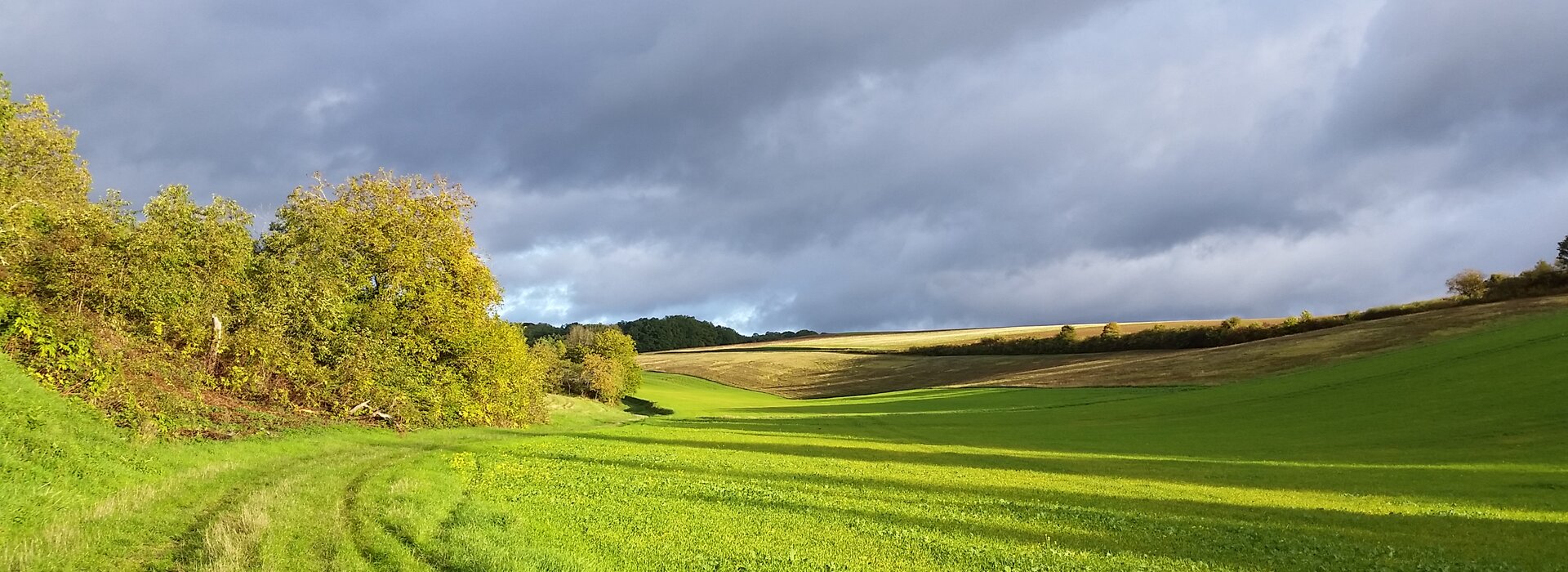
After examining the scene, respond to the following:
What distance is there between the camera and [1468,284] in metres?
86.5

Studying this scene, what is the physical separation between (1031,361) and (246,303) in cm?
10092

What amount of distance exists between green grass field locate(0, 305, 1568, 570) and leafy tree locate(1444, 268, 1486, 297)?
216 ft

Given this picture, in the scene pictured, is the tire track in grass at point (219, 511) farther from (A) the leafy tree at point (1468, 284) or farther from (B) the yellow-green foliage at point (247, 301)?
(A) the leafy tree at point (1468, 284)

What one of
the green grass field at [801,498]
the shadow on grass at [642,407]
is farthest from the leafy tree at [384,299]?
the shadow on grass at [642,407]

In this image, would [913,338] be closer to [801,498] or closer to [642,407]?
[642,407]

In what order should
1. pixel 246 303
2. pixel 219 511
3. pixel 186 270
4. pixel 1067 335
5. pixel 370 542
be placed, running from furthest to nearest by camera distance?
pixel 1067 335, pixel 246 303, pixel 186 270, pixel 219 511, pixel 370 542

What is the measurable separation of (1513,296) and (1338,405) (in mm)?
64614

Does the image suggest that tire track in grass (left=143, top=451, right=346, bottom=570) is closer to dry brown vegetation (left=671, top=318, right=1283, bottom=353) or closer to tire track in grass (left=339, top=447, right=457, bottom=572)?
tire track in grass (left=339, top=447, right=457, bottom=572)

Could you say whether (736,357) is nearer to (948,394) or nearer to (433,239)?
(948,394)

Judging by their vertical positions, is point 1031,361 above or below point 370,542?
below

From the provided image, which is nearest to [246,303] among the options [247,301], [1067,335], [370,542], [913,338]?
[247,301]

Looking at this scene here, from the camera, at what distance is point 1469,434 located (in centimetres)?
2905

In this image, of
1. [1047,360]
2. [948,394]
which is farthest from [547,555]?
[1047,360]

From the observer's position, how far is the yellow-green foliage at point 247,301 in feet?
74.3
